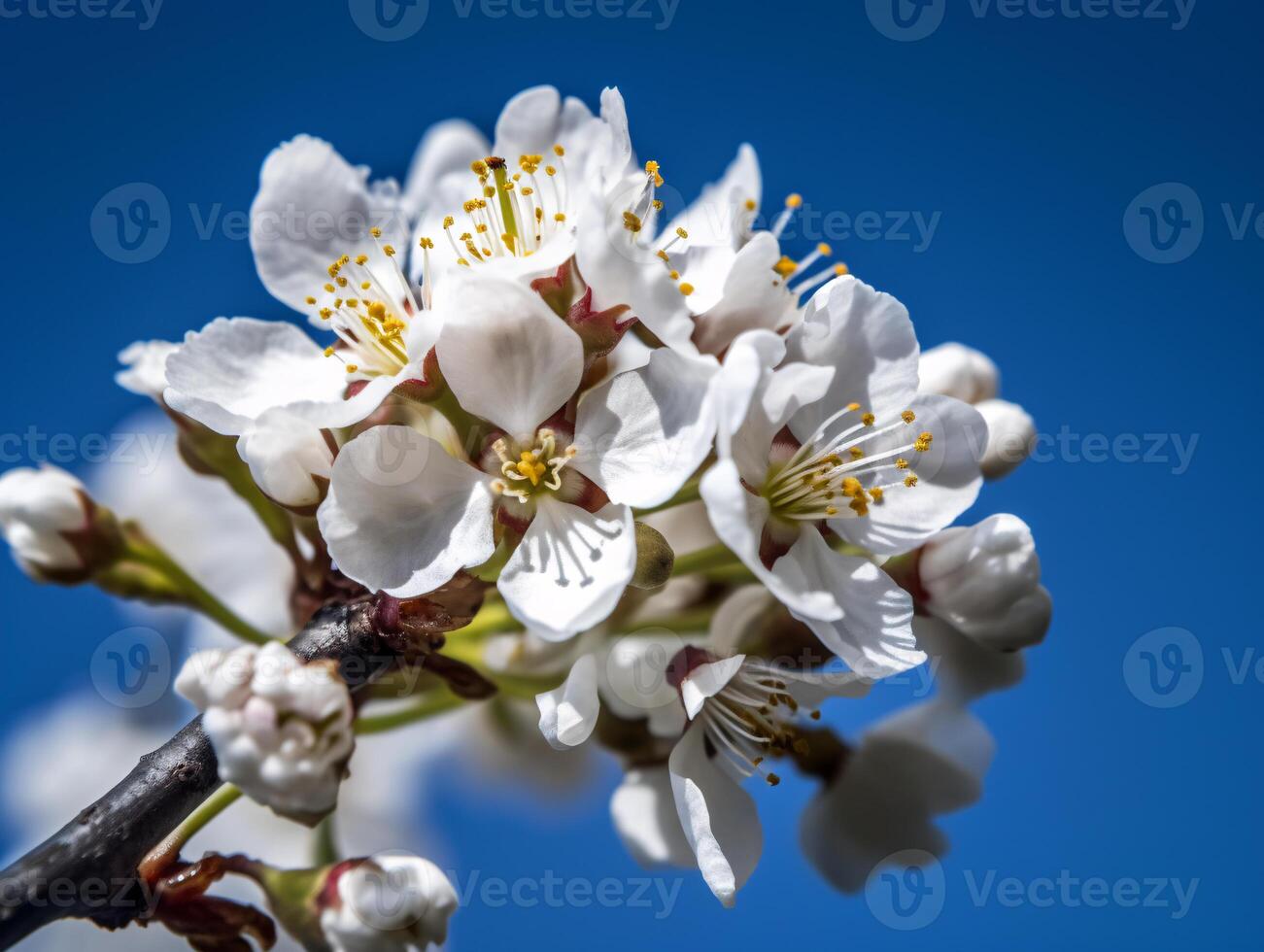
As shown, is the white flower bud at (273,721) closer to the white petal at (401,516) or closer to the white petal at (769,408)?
the white petal at (401,516)

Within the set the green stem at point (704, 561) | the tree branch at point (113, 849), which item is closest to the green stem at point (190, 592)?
the tree branch at point (113, 849)

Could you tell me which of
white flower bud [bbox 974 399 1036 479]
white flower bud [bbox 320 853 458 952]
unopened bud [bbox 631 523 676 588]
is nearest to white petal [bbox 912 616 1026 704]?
white flower bud [bbox 974 399 1036 479]

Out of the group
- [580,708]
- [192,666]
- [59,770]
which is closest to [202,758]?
[192,666]

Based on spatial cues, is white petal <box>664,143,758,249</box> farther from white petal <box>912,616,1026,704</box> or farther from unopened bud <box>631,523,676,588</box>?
white petal <box>912,616,1026,704</box>

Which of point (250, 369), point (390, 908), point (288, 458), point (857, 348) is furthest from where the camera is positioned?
point (250, 369)

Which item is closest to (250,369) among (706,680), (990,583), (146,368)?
(146,368)

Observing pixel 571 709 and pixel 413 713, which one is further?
pixel 413 713

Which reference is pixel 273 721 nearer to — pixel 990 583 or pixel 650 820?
pixel 650 820
